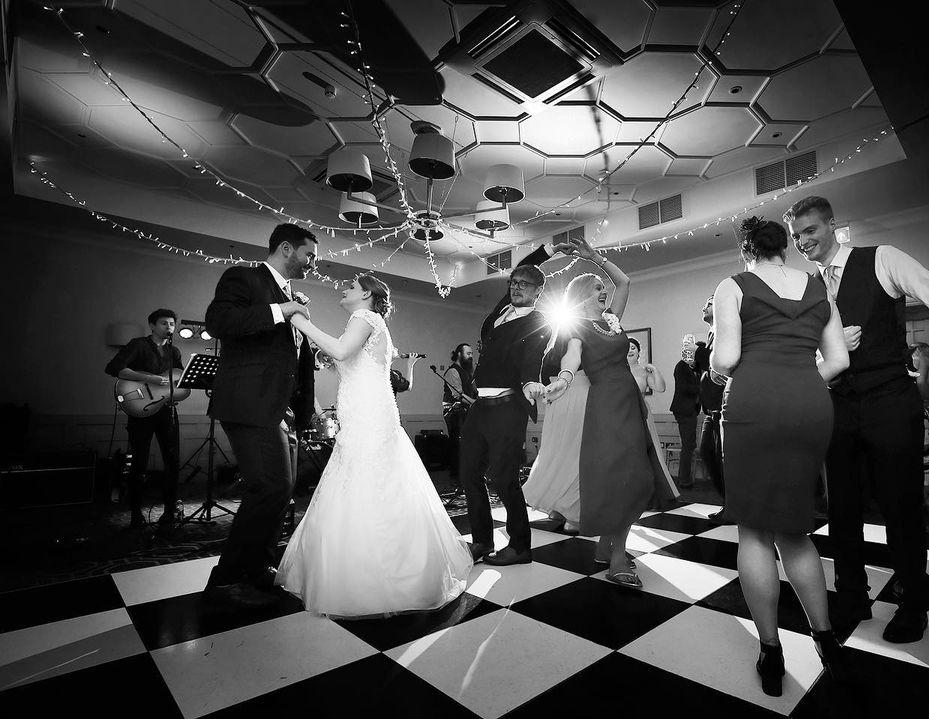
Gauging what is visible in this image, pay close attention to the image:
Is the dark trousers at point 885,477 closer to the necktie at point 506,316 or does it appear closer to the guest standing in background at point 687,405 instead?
the necktie at point 506,316

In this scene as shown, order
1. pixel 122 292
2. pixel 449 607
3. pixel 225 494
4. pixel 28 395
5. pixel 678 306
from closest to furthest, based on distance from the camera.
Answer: pixel 449 607 → pixel 225 494 → pixel 28 395 → pixel 122 292 → pixel 678 306

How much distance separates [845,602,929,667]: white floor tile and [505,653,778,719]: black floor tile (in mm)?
680

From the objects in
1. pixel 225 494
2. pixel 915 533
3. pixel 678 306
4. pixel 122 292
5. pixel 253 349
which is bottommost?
pixel 225 494

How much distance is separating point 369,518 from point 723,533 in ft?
8.29

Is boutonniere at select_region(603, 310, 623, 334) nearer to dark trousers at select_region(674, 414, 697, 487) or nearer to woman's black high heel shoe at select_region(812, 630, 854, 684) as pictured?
woman's black high heel shoe at select_region(812, 630, 854, 684)

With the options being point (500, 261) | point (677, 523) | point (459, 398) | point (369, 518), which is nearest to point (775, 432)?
point (369, 518)

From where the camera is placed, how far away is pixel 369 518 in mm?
1878

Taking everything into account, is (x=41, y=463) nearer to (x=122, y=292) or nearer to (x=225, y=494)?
(x=225, y=494)

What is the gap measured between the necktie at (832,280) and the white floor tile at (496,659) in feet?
5.42

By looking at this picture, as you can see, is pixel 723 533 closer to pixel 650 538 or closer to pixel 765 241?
pixel 650 538

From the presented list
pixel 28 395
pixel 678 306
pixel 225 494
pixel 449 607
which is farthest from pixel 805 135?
pixel 28 395

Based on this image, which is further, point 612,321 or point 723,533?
point 723,533

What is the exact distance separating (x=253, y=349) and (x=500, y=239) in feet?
20.2

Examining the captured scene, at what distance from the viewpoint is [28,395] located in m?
6.09
